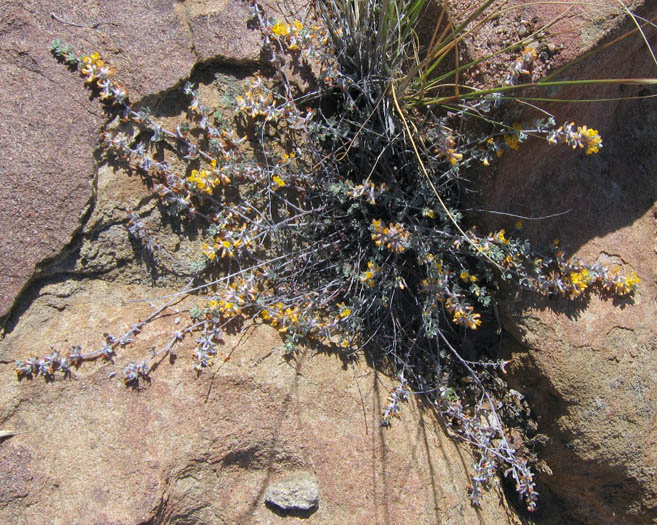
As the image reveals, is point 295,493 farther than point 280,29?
No

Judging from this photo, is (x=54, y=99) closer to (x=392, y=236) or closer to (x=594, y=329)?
(x=392, y=236)

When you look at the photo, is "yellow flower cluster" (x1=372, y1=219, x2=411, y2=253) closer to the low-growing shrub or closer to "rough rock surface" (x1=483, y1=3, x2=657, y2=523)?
the low-growing shrub

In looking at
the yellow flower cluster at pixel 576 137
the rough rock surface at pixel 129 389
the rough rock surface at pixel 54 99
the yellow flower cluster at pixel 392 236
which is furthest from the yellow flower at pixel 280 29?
the yellow flower cluster at pixel 576 137

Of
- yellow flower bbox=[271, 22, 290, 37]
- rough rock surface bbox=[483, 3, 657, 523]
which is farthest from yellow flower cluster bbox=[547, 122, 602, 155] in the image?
yellow flower bbox=[271, 22, 290, 37]

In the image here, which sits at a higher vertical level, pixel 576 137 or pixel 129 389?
pixel 576 137

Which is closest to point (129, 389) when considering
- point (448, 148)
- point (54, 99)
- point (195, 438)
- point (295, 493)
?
point (195, 438)

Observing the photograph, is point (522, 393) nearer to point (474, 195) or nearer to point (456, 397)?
point (456, 397)

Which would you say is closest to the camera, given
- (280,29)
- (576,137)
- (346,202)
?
(576,137)

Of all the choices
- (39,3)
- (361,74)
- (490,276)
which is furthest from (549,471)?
(39,3)
